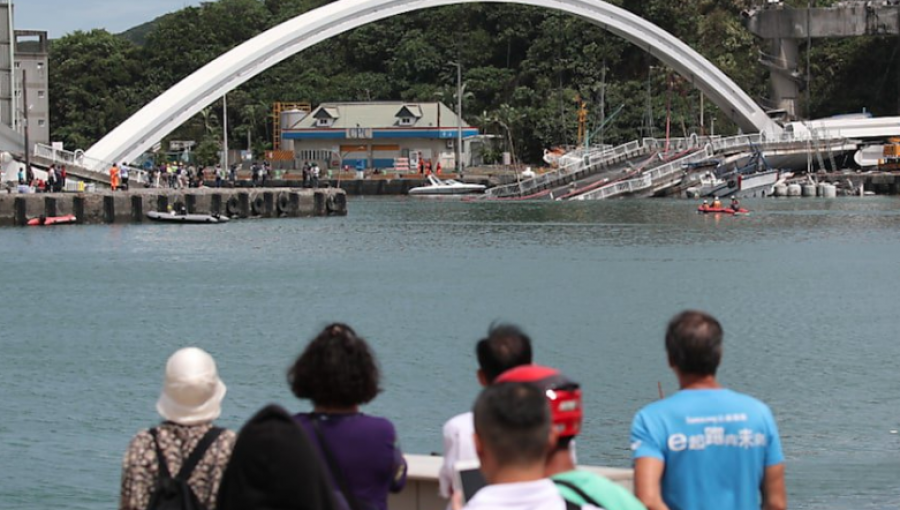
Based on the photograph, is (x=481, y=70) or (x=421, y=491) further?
(x=481, y=70)

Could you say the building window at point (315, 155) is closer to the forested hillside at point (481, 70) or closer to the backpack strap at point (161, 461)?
the forested hillside at point (481, 70)

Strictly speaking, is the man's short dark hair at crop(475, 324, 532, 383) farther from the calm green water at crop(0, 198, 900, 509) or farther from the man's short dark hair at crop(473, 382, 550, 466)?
the calm green water at crop(0, 198, 900, 509)

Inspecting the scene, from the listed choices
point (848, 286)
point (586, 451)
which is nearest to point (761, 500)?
point (586, 451)

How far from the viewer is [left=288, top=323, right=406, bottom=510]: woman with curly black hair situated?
6.14 m

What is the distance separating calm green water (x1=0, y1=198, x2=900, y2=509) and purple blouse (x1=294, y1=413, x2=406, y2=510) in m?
9.67

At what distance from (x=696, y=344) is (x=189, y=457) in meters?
1.93

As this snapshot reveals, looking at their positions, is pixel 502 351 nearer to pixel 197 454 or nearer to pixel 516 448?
pixel 197 454

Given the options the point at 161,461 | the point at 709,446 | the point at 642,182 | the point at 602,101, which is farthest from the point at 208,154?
the point at 709,446

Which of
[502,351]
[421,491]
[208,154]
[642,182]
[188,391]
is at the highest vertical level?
[208,154]

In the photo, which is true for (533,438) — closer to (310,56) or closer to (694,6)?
(694,6)

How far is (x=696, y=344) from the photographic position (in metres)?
6.18

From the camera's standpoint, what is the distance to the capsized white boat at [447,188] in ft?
273

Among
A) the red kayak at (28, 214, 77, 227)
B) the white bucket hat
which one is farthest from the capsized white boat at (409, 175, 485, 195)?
the white bucket hat

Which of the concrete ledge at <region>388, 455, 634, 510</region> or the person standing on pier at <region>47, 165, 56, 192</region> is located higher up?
the person standing on pier at <region>47, 165, 56, 192</region>
